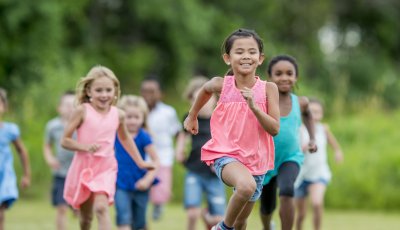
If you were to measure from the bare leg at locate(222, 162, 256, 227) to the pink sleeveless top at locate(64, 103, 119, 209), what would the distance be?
173 cm

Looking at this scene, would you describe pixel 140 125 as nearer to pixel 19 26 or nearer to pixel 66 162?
pixel 66 162

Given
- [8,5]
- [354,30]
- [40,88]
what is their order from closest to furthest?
[40,88] < [8,5] < [354,30]

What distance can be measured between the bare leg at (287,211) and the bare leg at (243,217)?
2.57 feet

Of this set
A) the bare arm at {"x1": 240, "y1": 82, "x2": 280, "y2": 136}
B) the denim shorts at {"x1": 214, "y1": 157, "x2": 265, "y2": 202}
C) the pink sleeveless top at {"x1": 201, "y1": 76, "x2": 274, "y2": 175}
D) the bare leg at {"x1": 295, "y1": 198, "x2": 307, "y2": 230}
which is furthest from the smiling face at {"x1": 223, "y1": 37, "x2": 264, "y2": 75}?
the bare leg at {"x1": 295, "y1": 198, "x2": 307, "y2": 230}

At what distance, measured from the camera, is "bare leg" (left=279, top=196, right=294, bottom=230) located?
1062 cm

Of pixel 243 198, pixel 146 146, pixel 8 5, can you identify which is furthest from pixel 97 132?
pixel 8 5

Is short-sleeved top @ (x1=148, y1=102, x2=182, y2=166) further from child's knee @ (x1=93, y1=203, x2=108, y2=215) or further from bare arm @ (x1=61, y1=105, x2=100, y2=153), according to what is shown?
child's knee @ (x1=93, y1=203, x2=108, y2=215)

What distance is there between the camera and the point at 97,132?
10641mm

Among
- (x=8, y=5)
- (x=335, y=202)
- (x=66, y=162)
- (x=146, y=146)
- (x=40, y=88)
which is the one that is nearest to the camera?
(x=146, y=146)

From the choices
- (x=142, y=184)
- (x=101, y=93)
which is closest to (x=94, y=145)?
(x=101, y=93)

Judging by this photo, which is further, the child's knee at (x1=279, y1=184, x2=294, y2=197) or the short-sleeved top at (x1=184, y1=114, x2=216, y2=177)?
the short-sleeved top at (x1=184, y1=114, x2=216, y2=177)

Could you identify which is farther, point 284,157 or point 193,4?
point 193,4

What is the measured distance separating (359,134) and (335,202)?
2.89 m

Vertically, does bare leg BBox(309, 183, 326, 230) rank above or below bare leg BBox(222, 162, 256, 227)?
below
